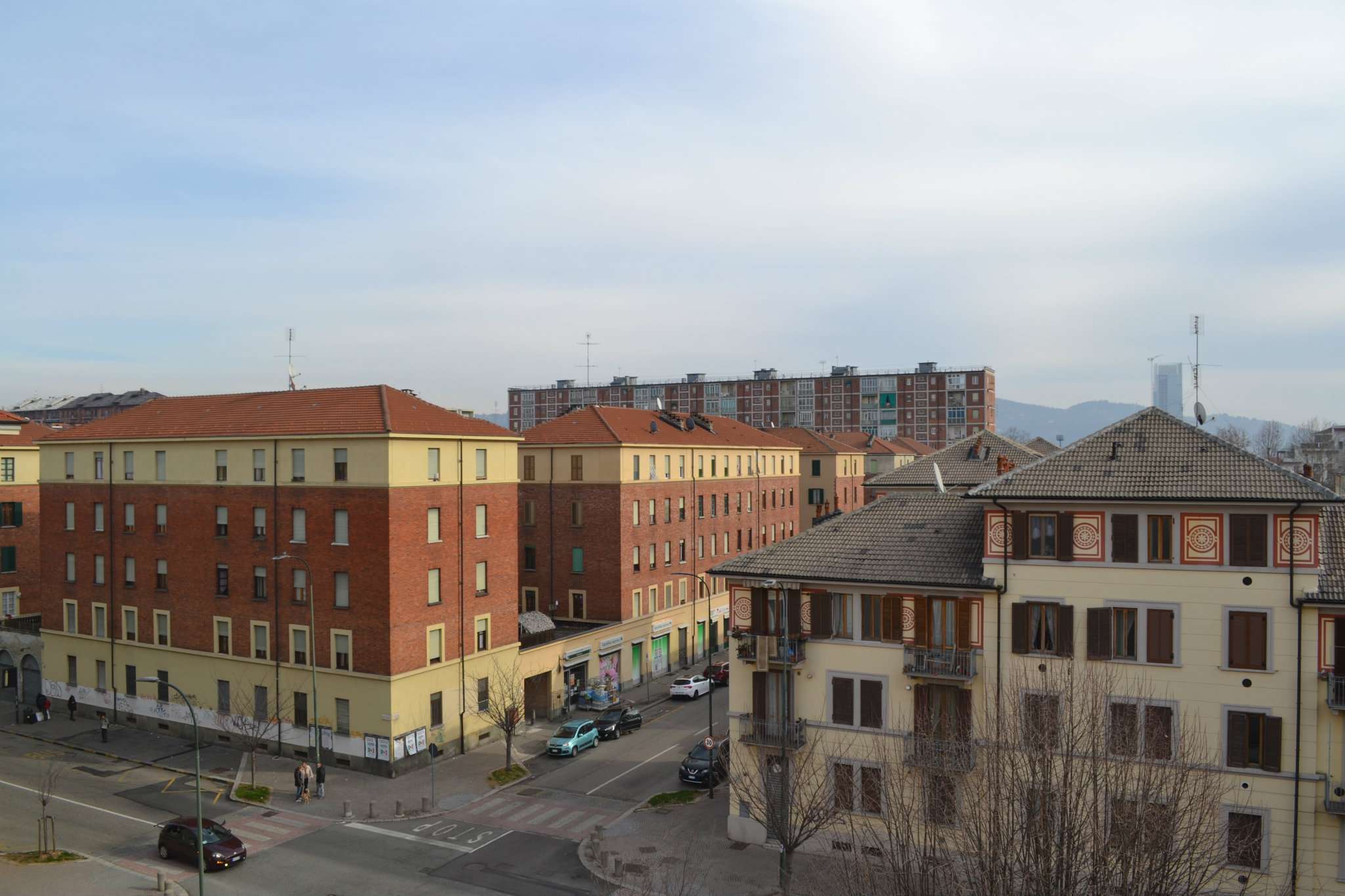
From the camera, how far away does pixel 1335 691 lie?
2664cm

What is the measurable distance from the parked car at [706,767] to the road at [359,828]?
139 centimetres

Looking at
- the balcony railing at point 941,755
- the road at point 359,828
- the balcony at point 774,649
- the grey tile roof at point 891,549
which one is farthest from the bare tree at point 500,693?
the balcony railing at point 941,755

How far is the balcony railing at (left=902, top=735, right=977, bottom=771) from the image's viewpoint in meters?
26.4

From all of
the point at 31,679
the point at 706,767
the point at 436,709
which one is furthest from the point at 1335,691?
the point at 31,679

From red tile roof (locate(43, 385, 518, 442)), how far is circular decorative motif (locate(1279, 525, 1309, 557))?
34.2 metres

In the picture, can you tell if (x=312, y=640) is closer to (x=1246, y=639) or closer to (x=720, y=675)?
(x=720, y=675)

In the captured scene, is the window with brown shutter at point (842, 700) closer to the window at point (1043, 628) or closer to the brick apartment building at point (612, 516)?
the window at point (1043, 628)

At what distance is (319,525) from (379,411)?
240 inches

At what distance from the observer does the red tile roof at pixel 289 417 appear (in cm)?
4494

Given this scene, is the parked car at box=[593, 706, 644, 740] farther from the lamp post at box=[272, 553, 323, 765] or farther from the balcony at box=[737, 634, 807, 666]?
the balcony at box=[737, 634, 807, 666]

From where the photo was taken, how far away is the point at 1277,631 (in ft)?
90.1

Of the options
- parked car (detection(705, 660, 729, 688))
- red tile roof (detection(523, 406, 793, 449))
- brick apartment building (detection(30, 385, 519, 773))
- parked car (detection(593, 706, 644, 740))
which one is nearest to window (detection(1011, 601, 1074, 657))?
parked car (detection(593, 706, 644, 740))

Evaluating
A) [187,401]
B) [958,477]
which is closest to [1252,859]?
[958,477]

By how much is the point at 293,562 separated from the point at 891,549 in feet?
94.3
